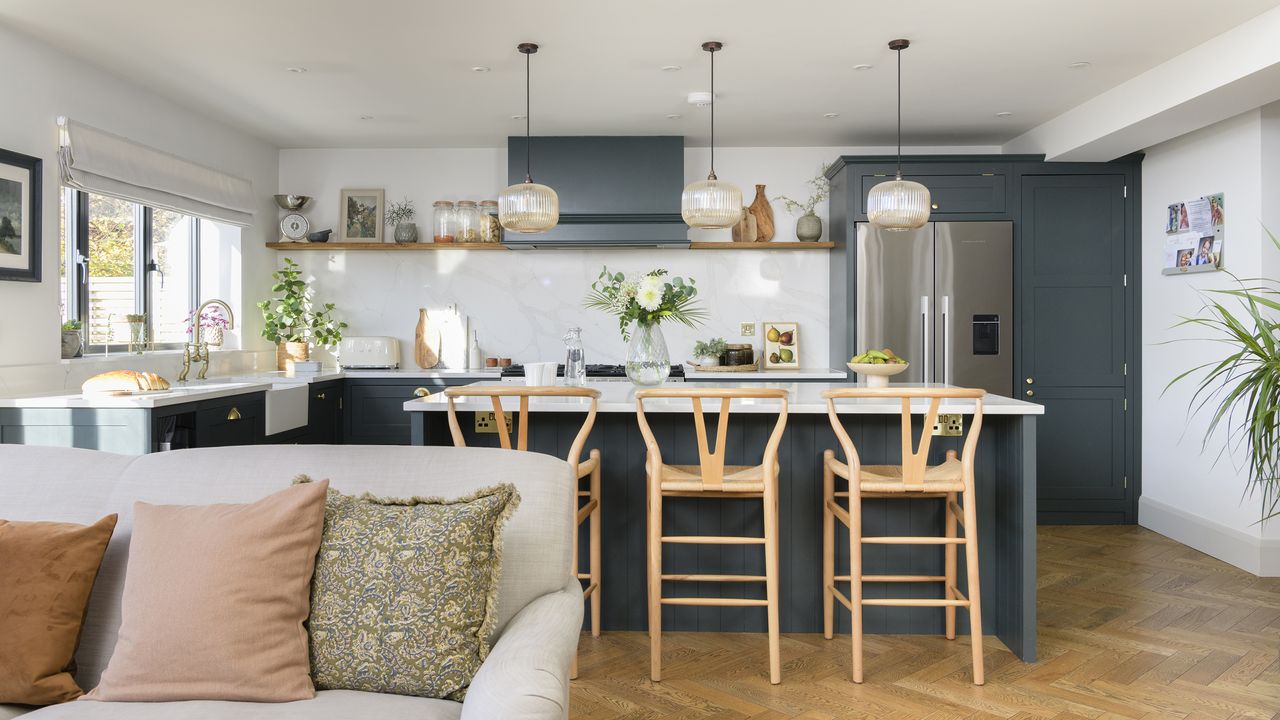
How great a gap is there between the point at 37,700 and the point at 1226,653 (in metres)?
3.57

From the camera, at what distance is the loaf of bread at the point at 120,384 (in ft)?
11.2

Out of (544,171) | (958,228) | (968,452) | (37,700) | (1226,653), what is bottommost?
(1226,653)

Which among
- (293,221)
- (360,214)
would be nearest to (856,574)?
(360,214)

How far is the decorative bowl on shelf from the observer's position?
337cm

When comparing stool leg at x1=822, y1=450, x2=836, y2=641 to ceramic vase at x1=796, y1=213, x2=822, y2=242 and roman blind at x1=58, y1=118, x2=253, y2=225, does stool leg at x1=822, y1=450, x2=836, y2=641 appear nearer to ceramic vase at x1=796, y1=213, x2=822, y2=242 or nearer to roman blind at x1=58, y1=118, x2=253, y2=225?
ceramic vase at x1=796, y1=213, x2=822, y2=242

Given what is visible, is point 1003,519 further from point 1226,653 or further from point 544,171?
point 544,171

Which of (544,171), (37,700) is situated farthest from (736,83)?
(37,700)

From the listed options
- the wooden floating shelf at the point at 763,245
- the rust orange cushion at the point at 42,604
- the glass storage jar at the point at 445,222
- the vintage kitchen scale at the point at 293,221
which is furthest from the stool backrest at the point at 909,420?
the vintage kitchen scale at the point at 293,221

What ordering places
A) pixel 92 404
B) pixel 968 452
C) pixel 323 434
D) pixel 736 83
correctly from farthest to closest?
pixel 323 434 < pixel 736 83 < pixel 92 404 < pixel 968 452

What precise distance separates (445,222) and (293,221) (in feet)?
3.41

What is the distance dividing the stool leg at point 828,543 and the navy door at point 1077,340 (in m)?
2.61

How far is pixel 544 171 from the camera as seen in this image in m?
5.39

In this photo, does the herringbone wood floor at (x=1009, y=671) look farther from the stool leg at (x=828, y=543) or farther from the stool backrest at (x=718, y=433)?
the stool backrest at (x=718, y=433)

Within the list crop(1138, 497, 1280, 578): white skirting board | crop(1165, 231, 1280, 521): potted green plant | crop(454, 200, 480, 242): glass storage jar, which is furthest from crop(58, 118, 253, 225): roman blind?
crop(1138, 497, 1280, 578): white skirting board
